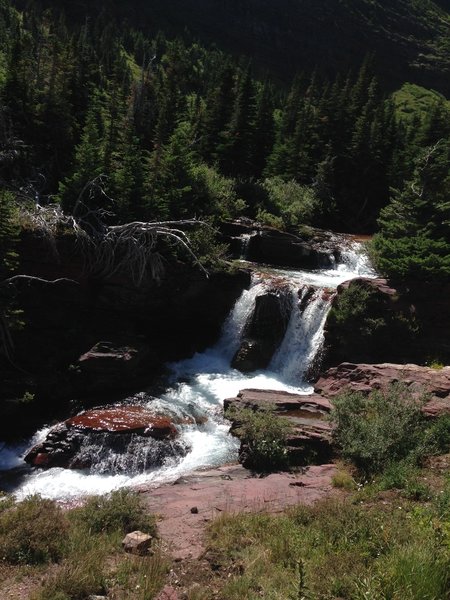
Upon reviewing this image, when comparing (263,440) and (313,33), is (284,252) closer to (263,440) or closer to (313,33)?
(263,440)

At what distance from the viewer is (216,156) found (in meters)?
37.1

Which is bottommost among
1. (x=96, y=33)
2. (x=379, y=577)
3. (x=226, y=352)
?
(x=226, y=352)

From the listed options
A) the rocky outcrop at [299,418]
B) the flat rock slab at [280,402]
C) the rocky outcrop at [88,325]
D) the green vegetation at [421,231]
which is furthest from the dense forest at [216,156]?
the rocky outcrop at [299,418]

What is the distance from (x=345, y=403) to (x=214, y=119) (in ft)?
103

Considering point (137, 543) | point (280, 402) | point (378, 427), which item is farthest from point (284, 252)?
point (137, 543)

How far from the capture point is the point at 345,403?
13414 millimetres

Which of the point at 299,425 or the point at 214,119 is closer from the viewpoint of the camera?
the point at 299,425

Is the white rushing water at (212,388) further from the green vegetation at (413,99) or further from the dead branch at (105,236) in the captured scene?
the green vegetation at (413,99)

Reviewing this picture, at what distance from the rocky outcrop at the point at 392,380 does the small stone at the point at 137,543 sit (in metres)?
8.48

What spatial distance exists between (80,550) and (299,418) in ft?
28.0

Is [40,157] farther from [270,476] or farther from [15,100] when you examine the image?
[270,476]

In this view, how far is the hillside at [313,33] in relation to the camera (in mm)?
126250

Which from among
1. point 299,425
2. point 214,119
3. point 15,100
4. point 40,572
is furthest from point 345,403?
point 214,119

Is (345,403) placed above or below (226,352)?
above
